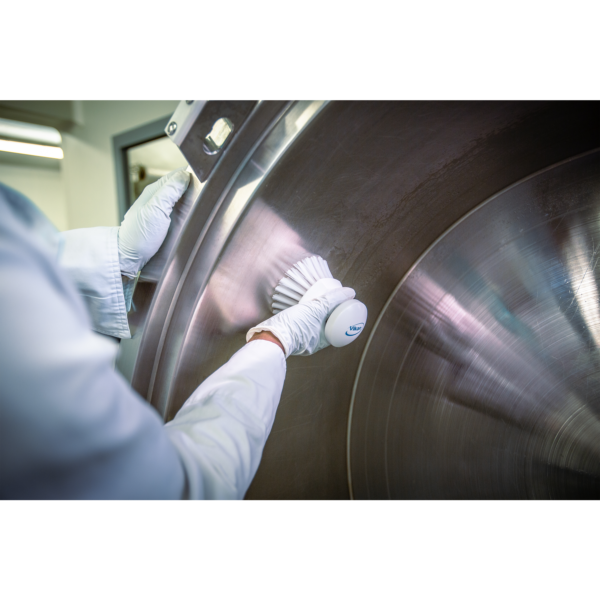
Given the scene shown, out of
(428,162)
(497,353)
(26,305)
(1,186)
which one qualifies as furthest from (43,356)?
(497,353)

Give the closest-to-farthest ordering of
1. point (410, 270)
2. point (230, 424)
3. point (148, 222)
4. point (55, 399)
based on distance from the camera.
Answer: point (55, 399), point (230, 424), point (148, 222), point (410, 270)

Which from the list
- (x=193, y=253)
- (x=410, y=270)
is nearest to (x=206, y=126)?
(x=193, y=253)

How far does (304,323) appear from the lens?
0.48m

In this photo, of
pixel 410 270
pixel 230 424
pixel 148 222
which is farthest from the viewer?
pixel 410 270

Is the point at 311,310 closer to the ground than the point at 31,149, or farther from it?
closer to the ground

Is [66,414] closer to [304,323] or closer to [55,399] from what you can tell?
[55,399]

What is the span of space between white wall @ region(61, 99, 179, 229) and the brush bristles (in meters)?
0.29

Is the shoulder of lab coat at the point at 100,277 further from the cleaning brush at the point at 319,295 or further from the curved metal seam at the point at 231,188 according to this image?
the cleaning brush at the point at 319,295

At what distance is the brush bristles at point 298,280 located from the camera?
1.61 feet

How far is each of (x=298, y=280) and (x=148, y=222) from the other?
0.22 m

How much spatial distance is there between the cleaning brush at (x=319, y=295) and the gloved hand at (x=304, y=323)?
0.04ft

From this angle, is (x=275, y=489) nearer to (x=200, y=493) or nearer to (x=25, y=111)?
(x=200, y=493)

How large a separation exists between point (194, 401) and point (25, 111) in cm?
44

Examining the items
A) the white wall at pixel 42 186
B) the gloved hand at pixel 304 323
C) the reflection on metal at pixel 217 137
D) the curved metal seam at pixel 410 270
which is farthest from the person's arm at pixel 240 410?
the white wall at pixel 42 186
